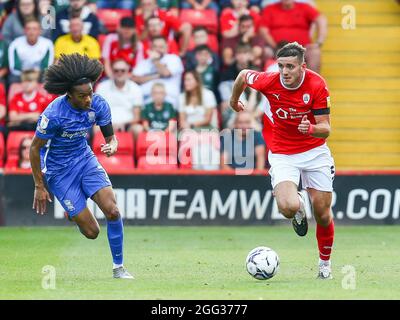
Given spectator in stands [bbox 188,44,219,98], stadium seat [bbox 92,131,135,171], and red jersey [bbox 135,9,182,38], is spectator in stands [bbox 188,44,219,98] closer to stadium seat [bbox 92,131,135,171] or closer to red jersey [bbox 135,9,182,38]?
red jersey [bbox 135,9,182,38]

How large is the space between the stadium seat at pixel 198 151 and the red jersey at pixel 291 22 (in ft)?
7.43

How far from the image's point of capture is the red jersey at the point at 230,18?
17312 millimetres

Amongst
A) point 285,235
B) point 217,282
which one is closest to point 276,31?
point 285,235

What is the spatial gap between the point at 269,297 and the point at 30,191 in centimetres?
780

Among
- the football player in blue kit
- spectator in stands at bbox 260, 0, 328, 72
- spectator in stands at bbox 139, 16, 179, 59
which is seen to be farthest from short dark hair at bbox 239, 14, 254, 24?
the football player in blue kit

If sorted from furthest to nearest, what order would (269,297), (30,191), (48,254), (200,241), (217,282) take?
(30,191), (200,241), (48,254), (217,282), (269,297)

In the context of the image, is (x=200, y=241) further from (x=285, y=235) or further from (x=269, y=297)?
(x=269, y=297)

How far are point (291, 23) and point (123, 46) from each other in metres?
2.70

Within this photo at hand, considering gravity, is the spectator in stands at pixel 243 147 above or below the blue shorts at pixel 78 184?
below

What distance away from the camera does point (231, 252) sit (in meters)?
12.5

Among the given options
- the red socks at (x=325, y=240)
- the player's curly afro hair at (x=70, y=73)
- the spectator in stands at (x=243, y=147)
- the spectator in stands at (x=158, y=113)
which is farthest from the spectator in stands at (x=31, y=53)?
the red socks at (x=325, y=240)

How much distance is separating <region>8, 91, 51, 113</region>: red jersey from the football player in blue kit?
6.32 m

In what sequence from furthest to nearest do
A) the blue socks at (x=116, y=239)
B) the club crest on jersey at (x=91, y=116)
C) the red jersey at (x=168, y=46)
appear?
1. the red jersey at (x=168, y=46)
2. the club crest on jersey at (x=91, y=116)
3. the blue socks at (x=116, y=239)

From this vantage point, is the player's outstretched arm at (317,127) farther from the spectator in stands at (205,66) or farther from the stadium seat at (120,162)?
the spectator in stands at (205,66)
